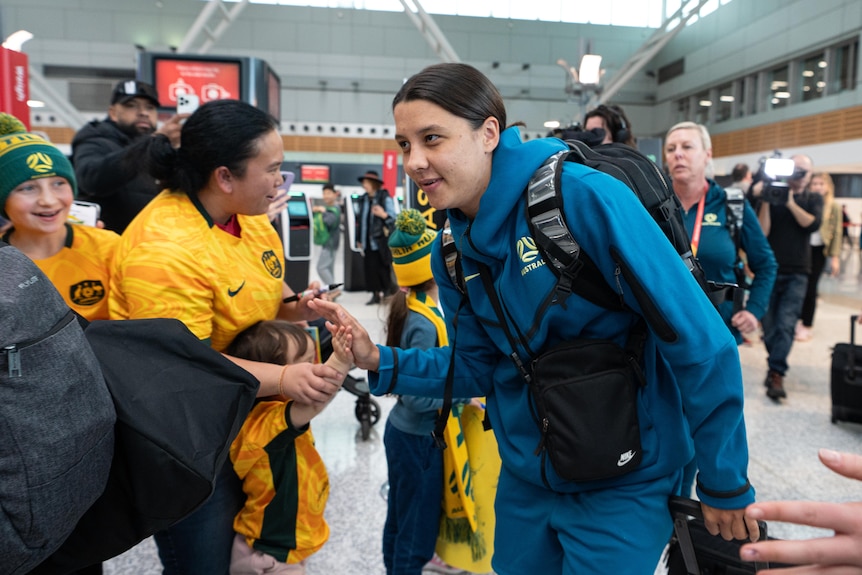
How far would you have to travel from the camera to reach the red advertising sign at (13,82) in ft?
8.61

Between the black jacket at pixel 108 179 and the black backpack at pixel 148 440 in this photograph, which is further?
the black jacket at pixel 108 179

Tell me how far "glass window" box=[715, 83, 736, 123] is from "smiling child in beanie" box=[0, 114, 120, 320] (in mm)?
19332

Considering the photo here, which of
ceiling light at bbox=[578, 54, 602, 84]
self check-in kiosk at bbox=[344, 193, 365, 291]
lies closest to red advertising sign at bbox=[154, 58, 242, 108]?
self check-in kiosk at bbox=[344, 193, 365, 291]

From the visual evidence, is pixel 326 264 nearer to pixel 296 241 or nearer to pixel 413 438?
pixel 296 241

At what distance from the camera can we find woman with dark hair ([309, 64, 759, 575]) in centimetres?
113

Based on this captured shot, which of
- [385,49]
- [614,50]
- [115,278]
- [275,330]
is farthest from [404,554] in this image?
[614,50]

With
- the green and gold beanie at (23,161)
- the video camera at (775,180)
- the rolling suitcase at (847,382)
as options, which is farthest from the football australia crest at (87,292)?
the video camera at (775,180)

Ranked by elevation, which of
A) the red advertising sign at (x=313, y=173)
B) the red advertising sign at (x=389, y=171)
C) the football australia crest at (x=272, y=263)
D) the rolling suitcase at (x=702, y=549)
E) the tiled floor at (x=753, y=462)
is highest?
the red advertising sign at (x=313, y=173)

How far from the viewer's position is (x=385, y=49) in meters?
19.4

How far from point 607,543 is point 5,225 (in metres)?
2.11

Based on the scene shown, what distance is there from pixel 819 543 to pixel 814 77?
17.2 meters

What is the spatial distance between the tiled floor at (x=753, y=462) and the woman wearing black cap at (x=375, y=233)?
441cm

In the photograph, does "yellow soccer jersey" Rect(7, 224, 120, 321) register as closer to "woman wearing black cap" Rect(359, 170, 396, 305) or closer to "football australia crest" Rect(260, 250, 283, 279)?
"football australia crest" Rect(260, 250, 283, 279)

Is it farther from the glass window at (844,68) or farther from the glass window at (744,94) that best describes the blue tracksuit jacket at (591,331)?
the glass window at (744,94)
